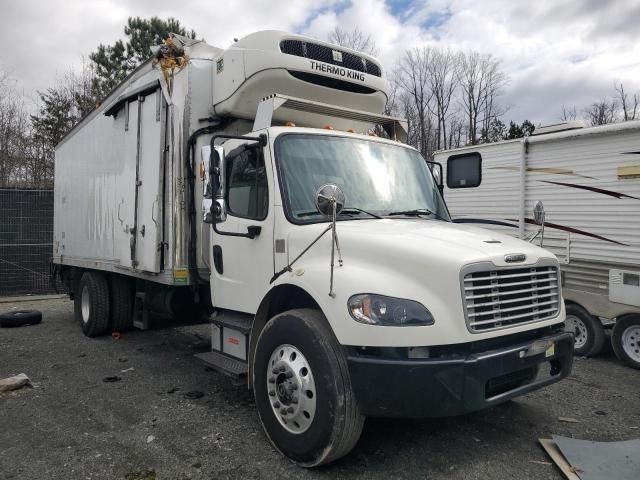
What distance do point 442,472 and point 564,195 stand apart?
497 centimetres

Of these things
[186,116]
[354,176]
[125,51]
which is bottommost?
[354,176]

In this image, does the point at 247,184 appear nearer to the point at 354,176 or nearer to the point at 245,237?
the point at 245,237

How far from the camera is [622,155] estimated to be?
657cm

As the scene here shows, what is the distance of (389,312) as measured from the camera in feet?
10.7

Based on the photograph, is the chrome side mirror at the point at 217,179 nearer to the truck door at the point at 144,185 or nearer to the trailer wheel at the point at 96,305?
the truck door at the point at 144,185

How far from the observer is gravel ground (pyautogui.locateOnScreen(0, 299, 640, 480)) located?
3.66 meters

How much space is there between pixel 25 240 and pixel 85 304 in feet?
17.7

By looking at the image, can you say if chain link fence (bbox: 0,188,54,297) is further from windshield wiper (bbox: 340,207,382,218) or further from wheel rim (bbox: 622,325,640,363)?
wheel rim (bbox: 622,325,640,363)

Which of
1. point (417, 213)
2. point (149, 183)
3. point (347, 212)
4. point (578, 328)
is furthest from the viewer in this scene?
point (578, 328)

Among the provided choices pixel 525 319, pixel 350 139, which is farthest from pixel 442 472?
pixel 350 139

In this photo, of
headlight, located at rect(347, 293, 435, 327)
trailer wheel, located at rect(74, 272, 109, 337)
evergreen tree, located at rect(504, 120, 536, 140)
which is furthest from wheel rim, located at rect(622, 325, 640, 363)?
evergreen tree, located at rect(504, 120, 536, 140)

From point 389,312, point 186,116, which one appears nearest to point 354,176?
point 389,312

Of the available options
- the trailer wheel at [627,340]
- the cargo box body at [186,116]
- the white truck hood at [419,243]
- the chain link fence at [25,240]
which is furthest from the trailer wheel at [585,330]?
the chain link fence at [25,240]

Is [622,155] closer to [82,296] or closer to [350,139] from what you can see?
[350,139]
